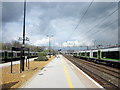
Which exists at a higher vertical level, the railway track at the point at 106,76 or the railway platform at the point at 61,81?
the railway platform at the point at 61,81

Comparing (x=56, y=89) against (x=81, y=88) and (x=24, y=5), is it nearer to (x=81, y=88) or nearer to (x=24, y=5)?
(x=81, y=88)

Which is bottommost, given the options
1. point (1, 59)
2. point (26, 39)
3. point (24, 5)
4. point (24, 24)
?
point (1, 59)

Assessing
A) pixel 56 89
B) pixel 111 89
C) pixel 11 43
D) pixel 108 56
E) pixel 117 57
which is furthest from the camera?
pixel 11 43

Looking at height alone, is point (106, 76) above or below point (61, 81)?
below

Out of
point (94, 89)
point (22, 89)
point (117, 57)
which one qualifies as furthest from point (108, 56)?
point (22, 89)

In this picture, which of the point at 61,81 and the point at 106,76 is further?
the point at 106,76

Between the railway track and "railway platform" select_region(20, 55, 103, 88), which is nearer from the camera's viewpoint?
"railway platform" select_region(20, 55, 103, 88)

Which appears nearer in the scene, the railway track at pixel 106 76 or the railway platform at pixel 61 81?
the railway platform at pixel 61 81

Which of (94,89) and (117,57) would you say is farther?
(117,57)

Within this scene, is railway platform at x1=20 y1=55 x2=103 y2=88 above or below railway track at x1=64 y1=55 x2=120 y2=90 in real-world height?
above

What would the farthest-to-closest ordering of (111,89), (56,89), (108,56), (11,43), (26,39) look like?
1. (11,43)
2. (108,56)
3. (26,39)
4. (111,89)
5. (56,89)

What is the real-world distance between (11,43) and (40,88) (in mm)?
68202

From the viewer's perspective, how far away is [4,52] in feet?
92.1

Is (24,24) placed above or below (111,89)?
above
